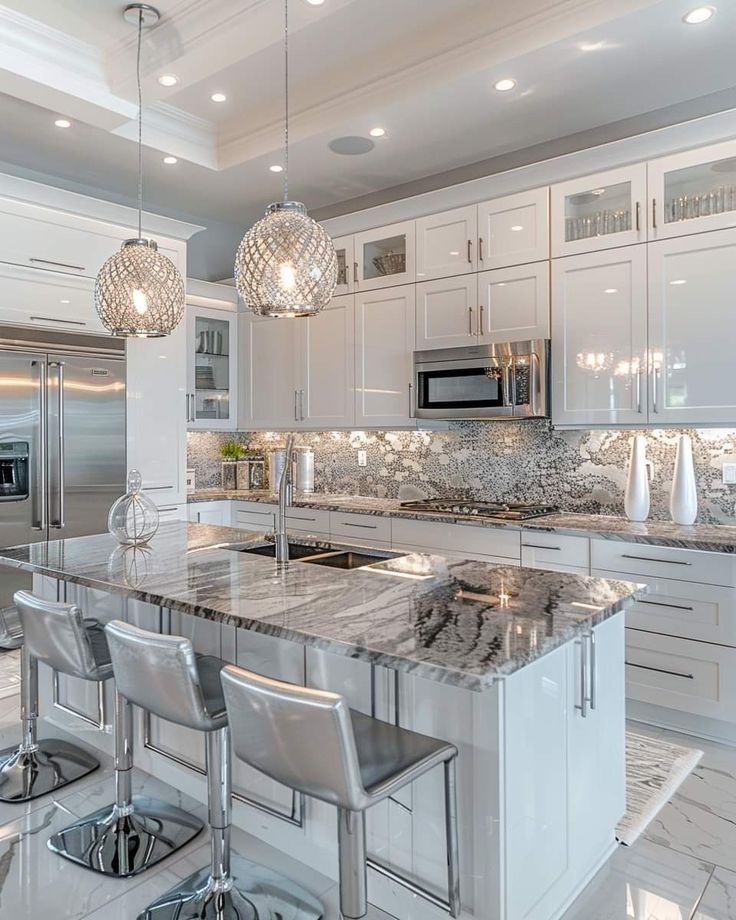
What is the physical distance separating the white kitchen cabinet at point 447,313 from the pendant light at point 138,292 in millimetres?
1834

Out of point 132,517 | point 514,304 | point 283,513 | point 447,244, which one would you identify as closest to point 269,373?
point 447,244

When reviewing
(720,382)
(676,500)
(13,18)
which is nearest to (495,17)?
(720,382)

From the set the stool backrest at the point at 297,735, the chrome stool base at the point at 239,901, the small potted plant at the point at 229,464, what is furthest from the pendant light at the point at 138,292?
the small potted plant at the point at 229,464

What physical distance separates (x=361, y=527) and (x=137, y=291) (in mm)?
2111

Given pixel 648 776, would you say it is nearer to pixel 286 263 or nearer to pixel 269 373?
pixel 286 263

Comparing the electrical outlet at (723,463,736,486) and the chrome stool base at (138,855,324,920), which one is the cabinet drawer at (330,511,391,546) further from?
the chrome stool base at (138,855,324,920)

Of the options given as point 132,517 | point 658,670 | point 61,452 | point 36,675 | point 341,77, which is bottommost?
point 658,670

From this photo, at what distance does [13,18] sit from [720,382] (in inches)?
144

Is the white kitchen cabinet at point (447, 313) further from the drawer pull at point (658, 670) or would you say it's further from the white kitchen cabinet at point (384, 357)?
the drawer pull at point (658, 670)

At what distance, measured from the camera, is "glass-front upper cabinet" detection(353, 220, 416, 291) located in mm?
4348

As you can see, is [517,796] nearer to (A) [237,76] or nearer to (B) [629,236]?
(B) [629,236]

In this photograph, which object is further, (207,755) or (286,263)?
(286,263)

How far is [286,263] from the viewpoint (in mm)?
2318

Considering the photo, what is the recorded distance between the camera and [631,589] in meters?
1.97
